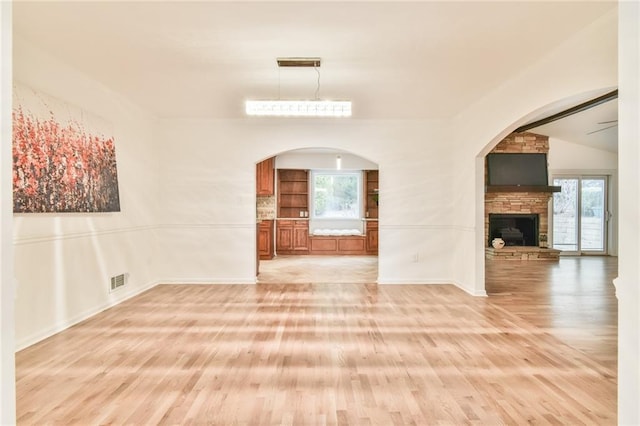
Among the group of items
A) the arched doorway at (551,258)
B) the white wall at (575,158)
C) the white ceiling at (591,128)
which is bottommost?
the arched doorway at (551,258)

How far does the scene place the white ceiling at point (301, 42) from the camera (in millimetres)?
2791

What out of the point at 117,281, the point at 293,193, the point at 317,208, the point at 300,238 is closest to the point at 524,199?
the point at 317,208

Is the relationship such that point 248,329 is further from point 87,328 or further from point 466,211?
point 466,211

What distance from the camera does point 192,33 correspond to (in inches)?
124

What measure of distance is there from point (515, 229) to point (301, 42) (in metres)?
8.36

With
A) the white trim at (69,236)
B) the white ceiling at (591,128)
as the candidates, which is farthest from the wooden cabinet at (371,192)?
the white trim at (69,236)

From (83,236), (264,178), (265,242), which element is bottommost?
(265,242)

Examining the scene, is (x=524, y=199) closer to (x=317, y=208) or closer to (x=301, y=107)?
(x=317, y=208)

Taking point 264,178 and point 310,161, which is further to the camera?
point 310,161

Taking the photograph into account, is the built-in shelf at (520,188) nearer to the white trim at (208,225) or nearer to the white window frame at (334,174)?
the white window frame at (334,174)

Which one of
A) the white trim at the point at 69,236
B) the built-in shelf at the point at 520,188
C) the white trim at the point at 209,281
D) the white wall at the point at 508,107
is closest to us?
the white wall at the point at 508,107

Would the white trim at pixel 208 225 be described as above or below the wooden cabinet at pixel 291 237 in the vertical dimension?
above

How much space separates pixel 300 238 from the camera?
9969 millimetres

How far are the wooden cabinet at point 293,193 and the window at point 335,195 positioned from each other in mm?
284
